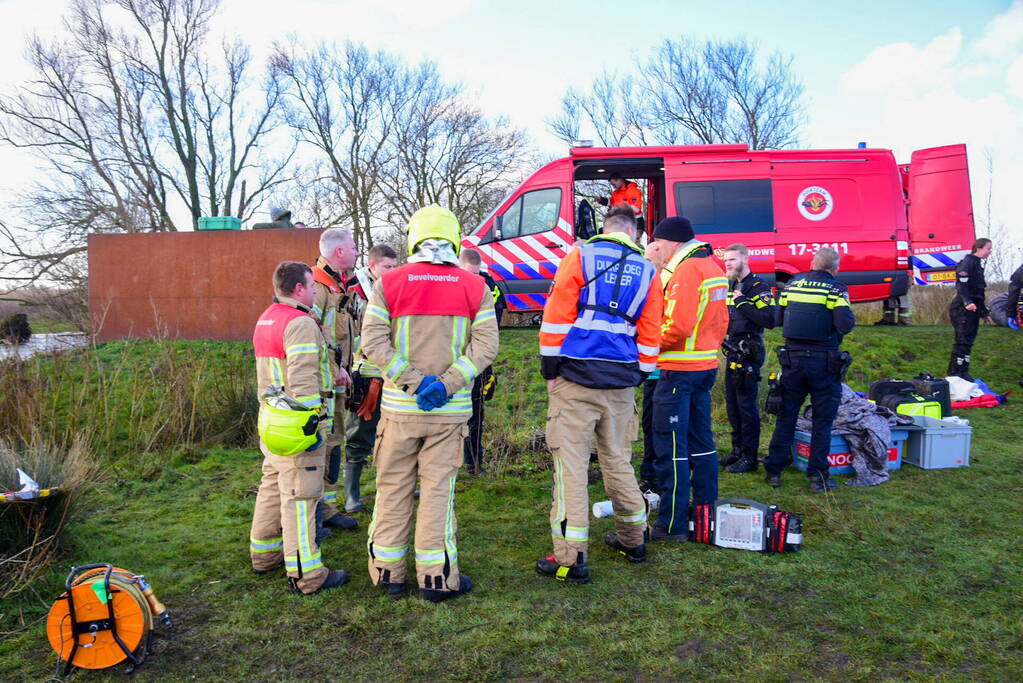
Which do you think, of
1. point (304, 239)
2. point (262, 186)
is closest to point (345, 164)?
point (262, 186)

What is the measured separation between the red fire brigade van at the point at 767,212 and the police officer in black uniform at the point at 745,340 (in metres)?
4.75

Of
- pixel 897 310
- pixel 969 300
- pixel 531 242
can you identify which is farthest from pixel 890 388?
pixel 897 310

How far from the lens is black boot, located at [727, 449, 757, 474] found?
19.1 ft

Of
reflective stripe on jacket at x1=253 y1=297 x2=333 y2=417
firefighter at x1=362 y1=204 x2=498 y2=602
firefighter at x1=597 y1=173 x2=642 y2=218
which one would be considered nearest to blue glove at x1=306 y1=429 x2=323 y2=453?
reflective stripe on jacket at x1=253 y1=297 x2=333 y2=417

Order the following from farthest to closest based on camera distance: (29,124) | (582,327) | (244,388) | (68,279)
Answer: (29,124)
(68,279)
(244,388)
(582,327)

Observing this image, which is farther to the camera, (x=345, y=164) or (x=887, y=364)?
(x=345, y=164)

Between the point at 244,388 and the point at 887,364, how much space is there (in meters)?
9.04

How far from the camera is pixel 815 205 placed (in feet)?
34.6

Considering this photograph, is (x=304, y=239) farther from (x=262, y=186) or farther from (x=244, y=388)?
(x=262, y=186)

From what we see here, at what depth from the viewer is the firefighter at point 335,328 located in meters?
4.35

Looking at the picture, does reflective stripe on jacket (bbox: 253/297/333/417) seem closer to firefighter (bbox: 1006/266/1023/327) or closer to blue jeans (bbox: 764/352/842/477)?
blue jeans (bbox: 764/352/842/477)

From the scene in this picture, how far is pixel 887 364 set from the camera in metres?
10.1

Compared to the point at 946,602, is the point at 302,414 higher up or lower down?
higher up

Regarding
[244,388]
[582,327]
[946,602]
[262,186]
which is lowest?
[946,602]
